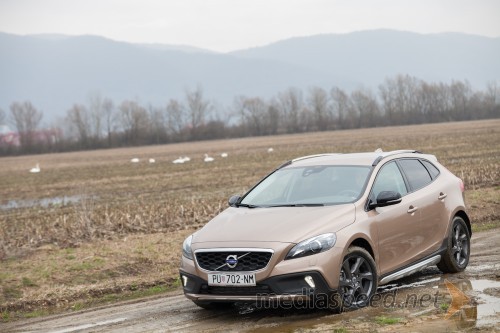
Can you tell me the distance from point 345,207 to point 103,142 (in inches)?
4592

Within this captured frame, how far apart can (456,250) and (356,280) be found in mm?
2568

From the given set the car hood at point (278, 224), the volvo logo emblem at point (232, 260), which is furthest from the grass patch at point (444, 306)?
the volvo logo emblem at point (232, 260)

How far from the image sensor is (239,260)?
7.59 meters

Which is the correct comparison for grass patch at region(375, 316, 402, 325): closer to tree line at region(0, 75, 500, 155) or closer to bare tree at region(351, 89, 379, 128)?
tree line at region(0, 75, 500, 155)

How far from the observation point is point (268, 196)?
908 cm

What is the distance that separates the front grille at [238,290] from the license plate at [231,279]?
0.20 ft

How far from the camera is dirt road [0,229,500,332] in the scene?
7172 millimetres

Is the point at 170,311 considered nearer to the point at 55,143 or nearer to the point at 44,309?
the point at 44,309

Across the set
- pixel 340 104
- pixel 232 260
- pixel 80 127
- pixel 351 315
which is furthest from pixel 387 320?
pixel 340 104

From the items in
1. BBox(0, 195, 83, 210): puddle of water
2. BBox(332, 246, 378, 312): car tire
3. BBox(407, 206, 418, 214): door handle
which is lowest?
BBox(0, 195, 83, 210): puddle of water

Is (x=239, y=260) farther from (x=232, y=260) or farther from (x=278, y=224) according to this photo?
(x=278, y=224)

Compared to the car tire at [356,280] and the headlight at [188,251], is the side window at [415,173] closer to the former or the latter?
the car tire at [356,280]
